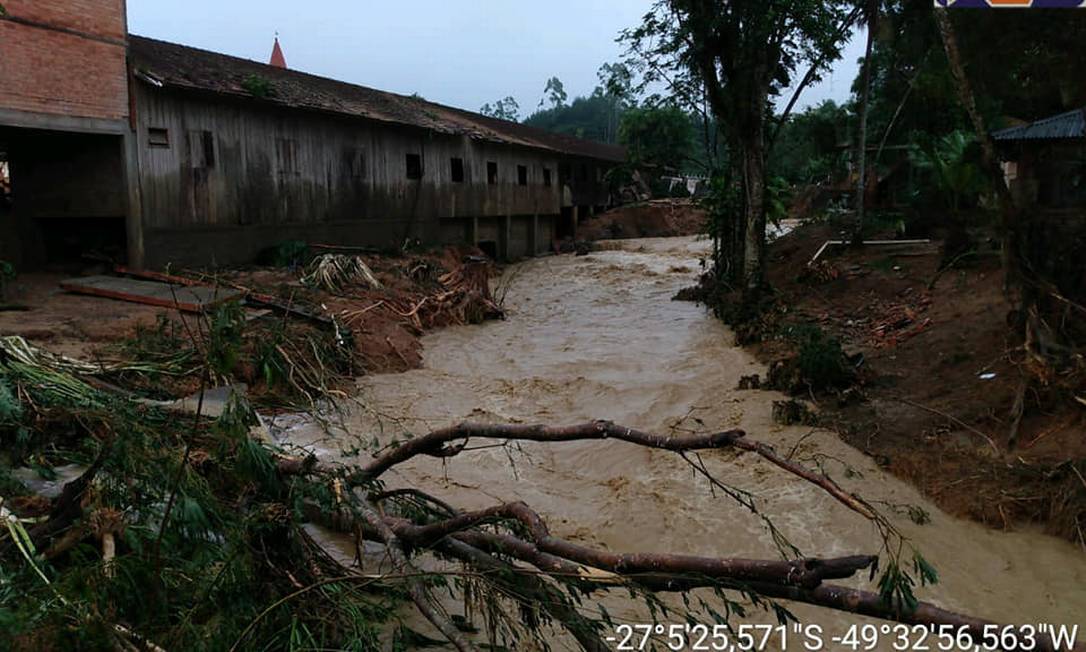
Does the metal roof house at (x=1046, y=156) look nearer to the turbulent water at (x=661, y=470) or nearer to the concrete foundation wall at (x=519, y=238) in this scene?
the turbulent water at (x=661, y=470)

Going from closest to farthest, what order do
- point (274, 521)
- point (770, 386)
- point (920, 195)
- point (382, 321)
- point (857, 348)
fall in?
point (274, 521)
point (770, 386)
point (857, 348)
point (382, 321)
point (920, 195)

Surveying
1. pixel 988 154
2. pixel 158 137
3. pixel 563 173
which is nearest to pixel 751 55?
pixel 988 154

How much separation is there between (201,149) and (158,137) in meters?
0.94

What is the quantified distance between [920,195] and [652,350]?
914 centimetres

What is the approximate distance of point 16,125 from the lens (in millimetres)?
10578

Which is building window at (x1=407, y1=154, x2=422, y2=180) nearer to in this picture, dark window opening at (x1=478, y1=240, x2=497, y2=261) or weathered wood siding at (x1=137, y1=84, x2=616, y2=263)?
weathered wood siding at (x1=137, y1=84, x2=616, y2=263)

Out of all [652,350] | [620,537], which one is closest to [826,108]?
[652,350]

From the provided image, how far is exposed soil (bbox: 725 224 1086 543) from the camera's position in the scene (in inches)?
223

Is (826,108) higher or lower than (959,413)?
higher

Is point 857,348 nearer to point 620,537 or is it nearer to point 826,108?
point 620,537

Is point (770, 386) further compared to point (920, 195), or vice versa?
point (920, 195)

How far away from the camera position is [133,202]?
496 inches

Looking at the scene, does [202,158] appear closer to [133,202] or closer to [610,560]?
[133,202]

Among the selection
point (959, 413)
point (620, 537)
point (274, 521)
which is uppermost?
point (274, 521)
